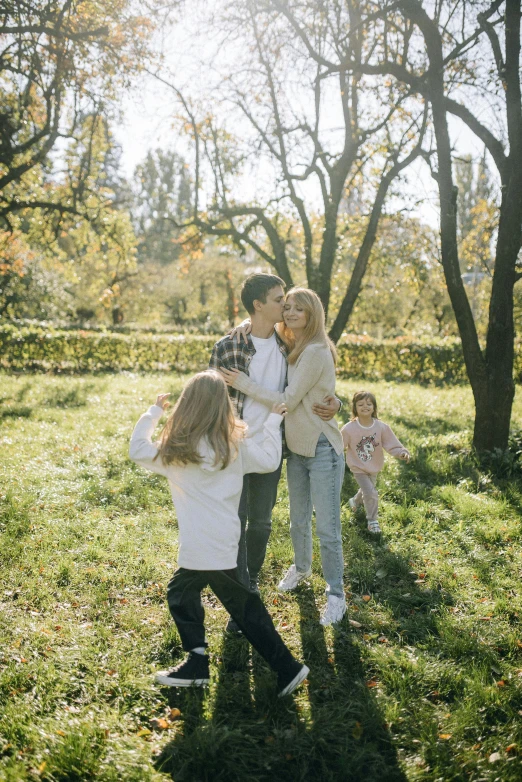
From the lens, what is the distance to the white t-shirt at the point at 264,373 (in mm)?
3531

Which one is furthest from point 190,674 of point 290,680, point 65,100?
point 65,100

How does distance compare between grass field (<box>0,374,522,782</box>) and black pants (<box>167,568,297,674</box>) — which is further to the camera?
black pants (<box>167,568,297,674</box>)

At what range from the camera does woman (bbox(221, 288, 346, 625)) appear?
3529 mm

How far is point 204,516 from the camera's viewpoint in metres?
2.93

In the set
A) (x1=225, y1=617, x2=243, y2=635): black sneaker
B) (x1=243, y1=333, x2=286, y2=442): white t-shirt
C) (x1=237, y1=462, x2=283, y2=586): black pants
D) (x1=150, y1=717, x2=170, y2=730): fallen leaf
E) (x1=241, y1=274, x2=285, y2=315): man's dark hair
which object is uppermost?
(x1=241, y1=274, x2=285, y2=315): man's dark hair

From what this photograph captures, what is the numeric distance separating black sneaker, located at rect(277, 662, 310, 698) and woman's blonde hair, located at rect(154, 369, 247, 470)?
1.10m

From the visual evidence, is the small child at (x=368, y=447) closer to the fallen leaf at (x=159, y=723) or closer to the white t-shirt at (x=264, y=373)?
the white t-shirt at (x=264, y=373)

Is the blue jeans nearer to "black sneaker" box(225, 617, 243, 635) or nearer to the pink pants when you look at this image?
"black sneaker" box(225, 617, 243, 635)

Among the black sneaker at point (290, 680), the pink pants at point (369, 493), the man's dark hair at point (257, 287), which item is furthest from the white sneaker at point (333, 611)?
the man's dark hair at point (257, 287)

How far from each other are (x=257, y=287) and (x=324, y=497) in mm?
1373

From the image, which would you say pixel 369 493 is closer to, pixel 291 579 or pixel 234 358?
pixel 291 579

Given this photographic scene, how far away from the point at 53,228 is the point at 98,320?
64.0ft

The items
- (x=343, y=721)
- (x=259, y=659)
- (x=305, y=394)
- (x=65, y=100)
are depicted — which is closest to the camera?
(x=343, y=721)

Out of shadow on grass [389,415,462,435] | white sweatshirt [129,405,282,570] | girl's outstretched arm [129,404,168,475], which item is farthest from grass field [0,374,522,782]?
shadow on grass [389,415,462,435]
